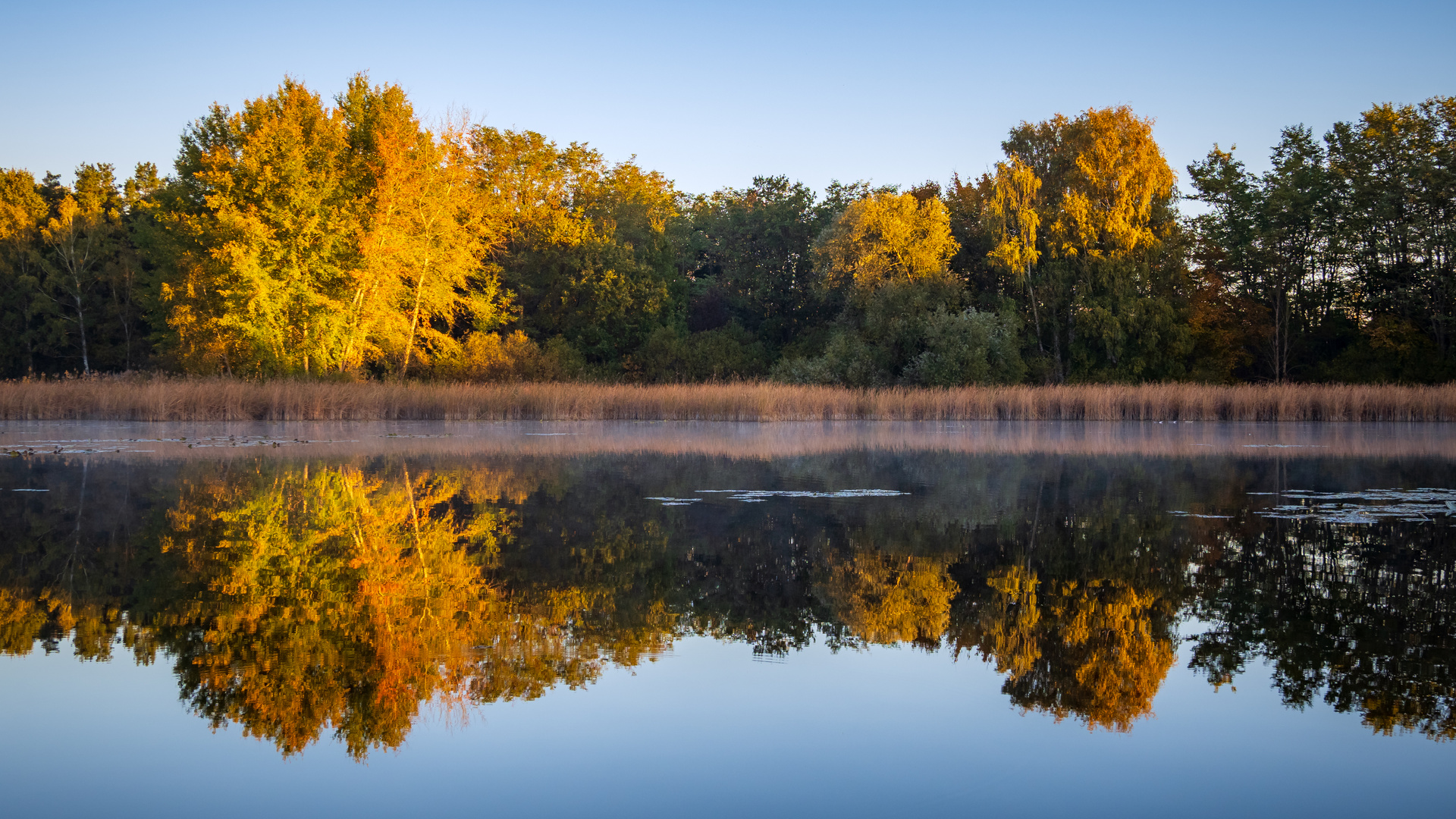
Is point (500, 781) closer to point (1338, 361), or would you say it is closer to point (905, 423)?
point (905, 423)

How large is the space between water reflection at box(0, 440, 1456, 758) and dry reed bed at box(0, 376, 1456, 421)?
14904 millimetres

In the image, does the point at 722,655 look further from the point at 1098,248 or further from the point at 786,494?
the point at 1098,248

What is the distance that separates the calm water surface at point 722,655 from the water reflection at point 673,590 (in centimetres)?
2

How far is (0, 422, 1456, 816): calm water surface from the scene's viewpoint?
107 inches

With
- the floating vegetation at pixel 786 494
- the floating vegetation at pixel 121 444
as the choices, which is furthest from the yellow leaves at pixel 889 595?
the floating vegetation at pixel 121 444

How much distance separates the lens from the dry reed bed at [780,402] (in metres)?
23.3

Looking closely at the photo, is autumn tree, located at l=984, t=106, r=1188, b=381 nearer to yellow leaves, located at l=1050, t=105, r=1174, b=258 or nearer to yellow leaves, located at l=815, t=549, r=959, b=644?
yellow leaves, located at l=1050, t=105, r=1174, b=258

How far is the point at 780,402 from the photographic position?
25.2 m

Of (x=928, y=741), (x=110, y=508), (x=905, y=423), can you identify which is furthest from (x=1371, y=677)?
(x=905, y=423)

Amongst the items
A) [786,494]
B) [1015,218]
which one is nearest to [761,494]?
[786,494]

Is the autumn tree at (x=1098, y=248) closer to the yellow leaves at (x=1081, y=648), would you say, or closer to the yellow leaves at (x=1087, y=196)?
the yellow leaves at (x=1087, y=196)

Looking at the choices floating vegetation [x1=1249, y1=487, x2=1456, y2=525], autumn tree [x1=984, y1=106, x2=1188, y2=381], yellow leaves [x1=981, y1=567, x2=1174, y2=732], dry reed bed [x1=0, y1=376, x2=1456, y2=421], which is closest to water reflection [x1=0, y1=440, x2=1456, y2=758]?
yellow leaves [x1=981, y1=567, x2=1174, y2=732]

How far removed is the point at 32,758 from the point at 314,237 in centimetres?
2939

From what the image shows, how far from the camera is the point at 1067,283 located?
3656 cm
